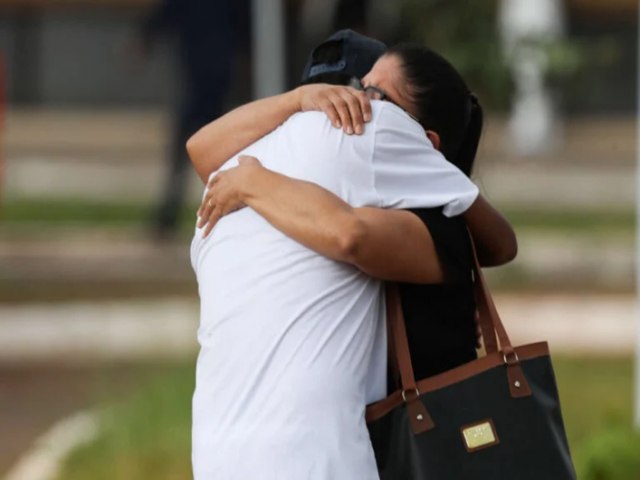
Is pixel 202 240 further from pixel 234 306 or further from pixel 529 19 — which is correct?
pixel 529 19

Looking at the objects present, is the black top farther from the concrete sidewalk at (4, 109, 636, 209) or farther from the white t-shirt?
the concrete sidewalk at (4, 109, 636, 209)

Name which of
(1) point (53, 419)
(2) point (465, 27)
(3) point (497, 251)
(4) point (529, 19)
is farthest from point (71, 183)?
(3) point (497, 251)

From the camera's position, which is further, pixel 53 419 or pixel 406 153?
pixel 53 419

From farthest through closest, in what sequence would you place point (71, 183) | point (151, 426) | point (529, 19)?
point (529, 19), point (71, 183), point (151, 426)

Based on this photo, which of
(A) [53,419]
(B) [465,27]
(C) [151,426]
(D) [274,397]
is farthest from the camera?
(B) [465,27]

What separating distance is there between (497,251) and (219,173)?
20.2 inches

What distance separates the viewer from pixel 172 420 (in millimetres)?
7156

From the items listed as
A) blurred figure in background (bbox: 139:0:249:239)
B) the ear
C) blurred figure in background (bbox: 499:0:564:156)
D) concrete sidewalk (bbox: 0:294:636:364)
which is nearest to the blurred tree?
concrete sidewalk (bbox: 0:294:636:364)

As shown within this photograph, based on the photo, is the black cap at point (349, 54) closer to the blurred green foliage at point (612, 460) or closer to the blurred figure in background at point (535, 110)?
the blurred green foliage at point (612, 460)

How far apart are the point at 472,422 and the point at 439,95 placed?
1.84ft

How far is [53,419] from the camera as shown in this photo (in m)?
7.73

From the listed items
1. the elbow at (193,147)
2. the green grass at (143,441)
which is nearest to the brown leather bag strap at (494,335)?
the elbow at (193,147)

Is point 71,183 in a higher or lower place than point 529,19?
lower

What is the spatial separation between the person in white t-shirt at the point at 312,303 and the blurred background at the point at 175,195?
999 millimetres
